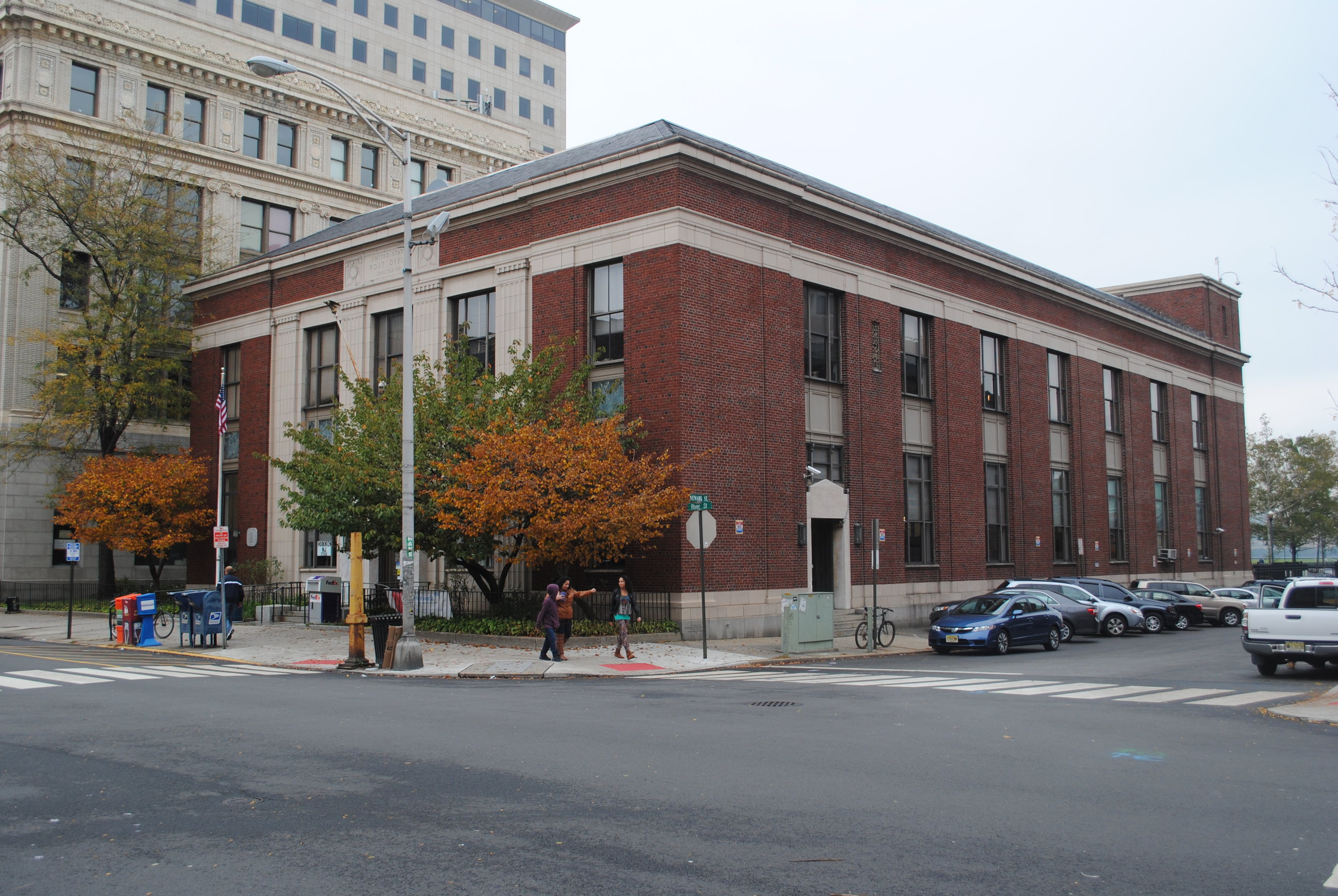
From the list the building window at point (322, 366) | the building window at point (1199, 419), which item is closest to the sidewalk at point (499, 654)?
the building window at point (322, 366)

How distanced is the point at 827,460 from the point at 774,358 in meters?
3.81

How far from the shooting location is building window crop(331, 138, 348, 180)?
176 ft

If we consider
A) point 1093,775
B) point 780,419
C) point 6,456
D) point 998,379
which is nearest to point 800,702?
point 1093,775

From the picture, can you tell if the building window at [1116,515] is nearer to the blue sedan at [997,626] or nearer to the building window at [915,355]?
the building window at [915,355]

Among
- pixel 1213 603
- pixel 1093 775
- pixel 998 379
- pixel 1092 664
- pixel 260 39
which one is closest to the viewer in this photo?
pixel 1093 775

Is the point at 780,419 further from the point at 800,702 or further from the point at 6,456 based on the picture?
the point at 6,456

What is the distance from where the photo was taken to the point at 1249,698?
15.8m

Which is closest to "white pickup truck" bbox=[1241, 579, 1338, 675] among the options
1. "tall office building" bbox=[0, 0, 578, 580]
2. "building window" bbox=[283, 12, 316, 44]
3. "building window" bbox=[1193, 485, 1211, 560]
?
"building window" bbox=[1193, 485, 1211, 560]

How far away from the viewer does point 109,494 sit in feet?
121

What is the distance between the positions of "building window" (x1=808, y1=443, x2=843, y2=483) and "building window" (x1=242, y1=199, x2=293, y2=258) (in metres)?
30.3

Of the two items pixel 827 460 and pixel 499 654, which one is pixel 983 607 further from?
pixel 499 654

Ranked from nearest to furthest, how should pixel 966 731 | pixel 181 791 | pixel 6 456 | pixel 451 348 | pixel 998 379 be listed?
pixel 181 791, pixel 966 731, pixel 451 348, pixel 998 379, pixel 6 456

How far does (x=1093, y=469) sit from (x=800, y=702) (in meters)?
31.8

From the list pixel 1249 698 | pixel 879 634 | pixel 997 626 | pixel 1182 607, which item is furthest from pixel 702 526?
pixel 1182 607
